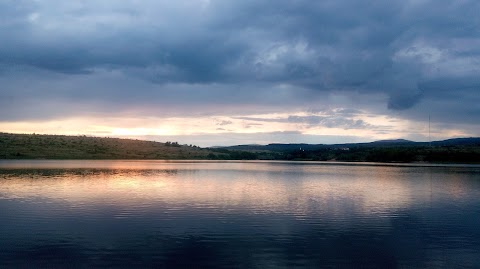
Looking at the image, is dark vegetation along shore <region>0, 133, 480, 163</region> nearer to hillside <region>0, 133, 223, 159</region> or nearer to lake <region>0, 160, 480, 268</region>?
hillside <region>0, 133, 223, 159</region>

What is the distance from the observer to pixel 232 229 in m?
24.4

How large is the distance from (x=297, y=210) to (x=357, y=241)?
954 cm

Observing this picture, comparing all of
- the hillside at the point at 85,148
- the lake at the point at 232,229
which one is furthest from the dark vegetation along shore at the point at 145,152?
the lake at the point at 232,229

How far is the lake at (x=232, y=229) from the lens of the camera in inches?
728

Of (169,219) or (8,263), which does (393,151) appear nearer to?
(169,219)

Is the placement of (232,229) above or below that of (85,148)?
below

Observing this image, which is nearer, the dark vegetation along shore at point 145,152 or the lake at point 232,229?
the lake at point 232,229

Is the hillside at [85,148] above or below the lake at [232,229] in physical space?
above

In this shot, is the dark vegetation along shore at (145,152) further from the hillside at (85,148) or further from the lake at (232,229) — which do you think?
the lake at (232,229)

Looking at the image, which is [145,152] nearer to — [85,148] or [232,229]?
[85,148]

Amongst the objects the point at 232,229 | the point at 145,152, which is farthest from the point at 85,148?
the point at 232,229

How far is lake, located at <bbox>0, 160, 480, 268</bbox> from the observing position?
18.5 meters

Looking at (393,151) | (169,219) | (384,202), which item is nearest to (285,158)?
(393,151)

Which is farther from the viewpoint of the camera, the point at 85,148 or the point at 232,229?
the point at 85,148
